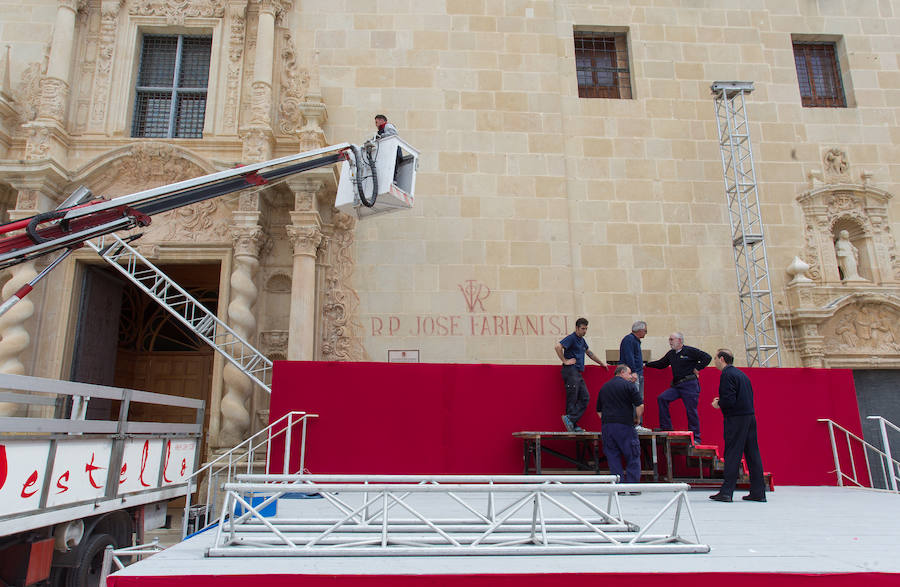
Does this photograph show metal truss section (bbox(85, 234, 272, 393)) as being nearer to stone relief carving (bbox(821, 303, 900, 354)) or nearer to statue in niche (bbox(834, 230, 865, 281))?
stone relief carving (bbox(821, 303, 900, 354))

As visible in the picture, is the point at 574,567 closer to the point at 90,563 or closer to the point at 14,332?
the point at 90,563

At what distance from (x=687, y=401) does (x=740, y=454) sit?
165cm

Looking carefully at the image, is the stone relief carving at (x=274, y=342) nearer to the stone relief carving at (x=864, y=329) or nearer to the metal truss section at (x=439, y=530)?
the metal truss section at (x=439, y=530)

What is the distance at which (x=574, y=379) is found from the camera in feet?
32.0

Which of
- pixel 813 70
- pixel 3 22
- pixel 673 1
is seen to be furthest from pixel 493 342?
pixel 3 22

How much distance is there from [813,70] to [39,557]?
1999 centimetres

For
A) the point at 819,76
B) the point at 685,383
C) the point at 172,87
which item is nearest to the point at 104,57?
the point at 172,87

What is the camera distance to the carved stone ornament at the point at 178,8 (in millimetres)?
14648

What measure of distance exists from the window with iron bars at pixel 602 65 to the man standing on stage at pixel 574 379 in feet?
28.3

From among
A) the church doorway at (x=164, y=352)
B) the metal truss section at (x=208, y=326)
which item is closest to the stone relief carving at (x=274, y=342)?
the metal truss section at (x=208, y=326)

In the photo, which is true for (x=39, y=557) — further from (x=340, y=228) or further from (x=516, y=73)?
(x=516, y=73)

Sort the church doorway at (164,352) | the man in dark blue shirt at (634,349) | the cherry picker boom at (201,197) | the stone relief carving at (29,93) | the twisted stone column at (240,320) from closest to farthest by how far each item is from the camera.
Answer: the cherry picker boom at (201,197) → the man in dark blue shirt at (634,349) → the twisted stone column at (240,320) → the stone relief carving at (29,93) → the church doorway at (164,352)

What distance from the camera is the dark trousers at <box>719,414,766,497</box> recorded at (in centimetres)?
762

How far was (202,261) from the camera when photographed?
Result: 43.9 feet
